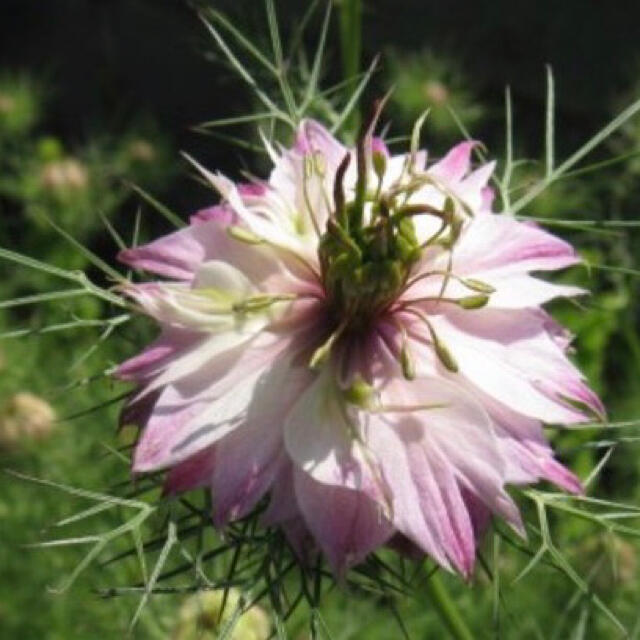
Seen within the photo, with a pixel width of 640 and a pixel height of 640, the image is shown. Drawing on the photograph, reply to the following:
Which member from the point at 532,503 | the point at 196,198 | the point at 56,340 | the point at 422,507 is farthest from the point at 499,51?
the point at 422,507

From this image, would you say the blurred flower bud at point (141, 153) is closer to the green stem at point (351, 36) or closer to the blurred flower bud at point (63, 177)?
the blurred flower bud at point (63, 177)

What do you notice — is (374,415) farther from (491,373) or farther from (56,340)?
(56,340)

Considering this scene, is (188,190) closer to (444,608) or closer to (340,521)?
(444,608)

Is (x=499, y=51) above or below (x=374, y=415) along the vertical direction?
below

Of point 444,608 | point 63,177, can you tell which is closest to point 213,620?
point 444,608

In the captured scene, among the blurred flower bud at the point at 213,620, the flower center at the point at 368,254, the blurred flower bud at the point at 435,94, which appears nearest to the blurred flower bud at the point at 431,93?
the blurred flower bud at the point at 435,94

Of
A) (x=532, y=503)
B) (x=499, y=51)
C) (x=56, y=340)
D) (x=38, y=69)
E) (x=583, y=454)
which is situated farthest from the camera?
(x=38, y=69)
